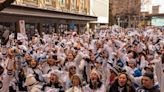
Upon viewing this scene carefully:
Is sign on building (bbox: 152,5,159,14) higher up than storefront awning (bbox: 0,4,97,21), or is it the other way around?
storefront awning (bbox: 0,4,97,21)

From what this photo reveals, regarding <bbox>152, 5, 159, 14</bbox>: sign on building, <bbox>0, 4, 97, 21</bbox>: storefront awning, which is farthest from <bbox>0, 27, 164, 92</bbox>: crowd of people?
<bbox>152, 5, 159, 14</bbox>: sign on building

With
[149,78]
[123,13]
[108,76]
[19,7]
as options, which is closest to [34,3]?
[19,7]

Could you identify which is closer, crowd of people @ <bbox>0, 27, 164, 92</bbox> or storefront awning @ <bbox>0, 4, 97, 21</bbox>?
crowd of people @ <bbox>0, 27, 164, 92</bbox>

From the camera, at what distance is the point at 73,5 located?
2051 inches

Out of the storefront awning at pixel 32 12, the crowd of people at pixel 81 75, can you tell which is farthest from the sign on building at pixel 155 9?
the crowd of people at pixel 81 75

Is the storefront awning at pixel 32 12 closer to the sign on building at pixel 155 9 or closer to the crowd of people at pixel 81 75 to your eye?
the crowd of people at pixel 81 75

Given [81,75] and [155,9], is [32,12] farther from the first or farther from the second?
[155,9]

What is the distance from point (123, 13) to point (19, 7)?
81559 mm

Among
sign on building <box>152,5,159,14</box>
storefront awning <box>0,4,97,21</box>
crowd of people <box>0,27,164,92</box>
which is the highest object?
storefront awning <box>0,4,97,21</box>

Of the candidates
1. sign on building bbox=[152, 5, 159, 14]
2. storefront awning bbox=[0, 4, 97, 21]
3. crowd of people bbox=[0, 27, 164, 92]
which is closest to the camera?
crowd of people bbox=[0, 27, 164, 92]

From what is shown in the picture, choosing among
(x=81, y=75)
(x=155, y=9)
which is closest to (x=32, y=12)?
(x=81, y=75)

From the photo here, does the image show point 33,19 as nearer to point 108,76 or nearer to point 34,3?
point 34,3

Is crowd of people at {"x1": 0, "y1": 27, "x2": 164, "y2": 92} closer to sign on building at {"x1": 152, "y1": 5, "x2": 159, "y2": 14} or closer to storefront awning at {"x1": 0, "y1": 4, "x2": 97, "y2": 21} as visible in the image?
storefront awning at {"x1": 0, "y1": 4, "x2": 97, "y2": 21}

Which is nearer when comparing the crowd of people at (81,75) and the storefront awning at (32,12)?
the crowd of people at (81,75)
